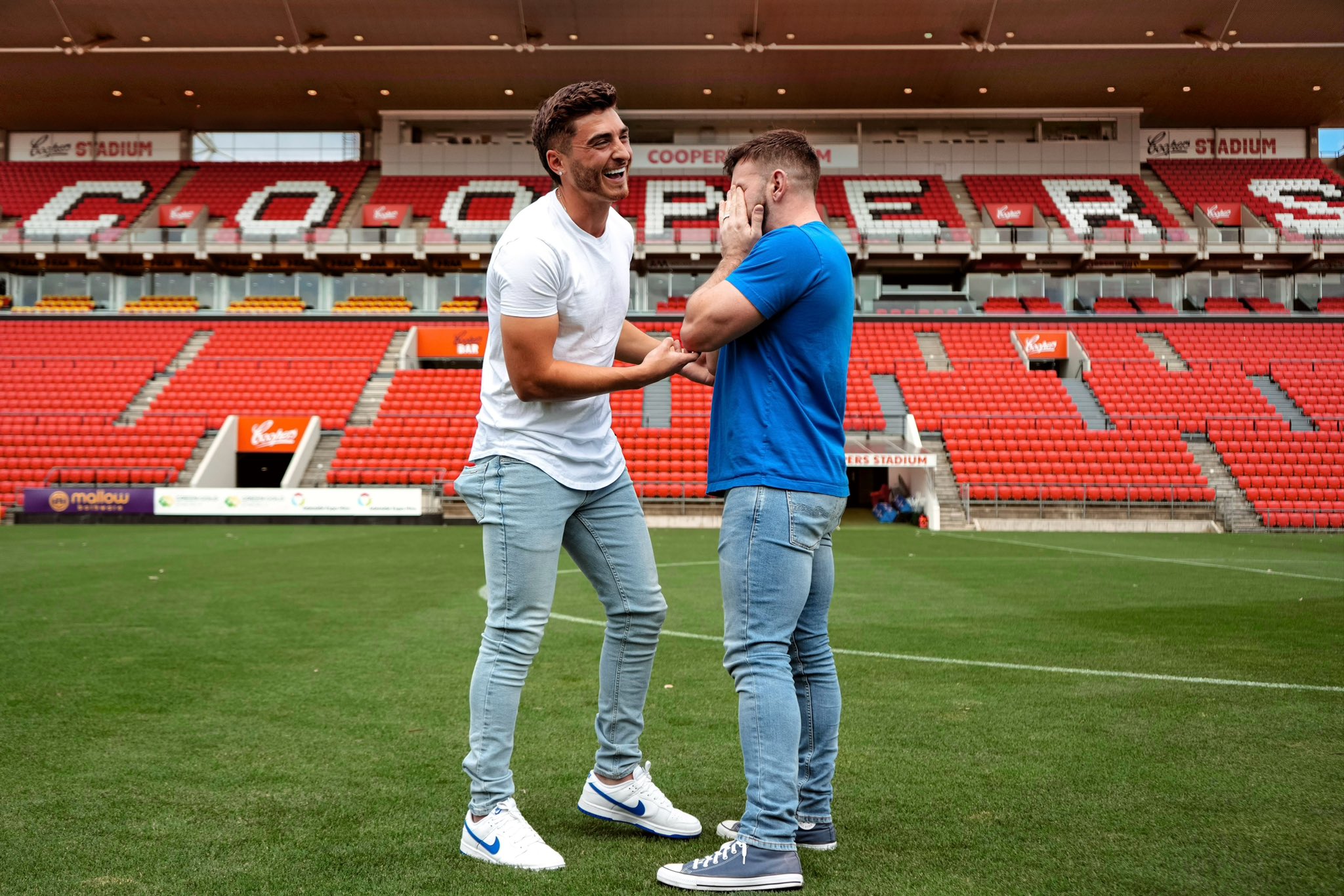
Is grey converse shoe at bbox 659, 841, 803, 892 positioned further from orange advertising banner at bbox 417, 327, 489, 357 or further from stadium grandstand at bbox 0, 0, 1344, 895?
orange advertising banner at bbox 417, 327, 489, 357

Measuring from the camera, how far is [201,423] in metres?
25.1

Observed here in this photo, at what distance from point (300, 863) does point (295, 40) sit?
3120 centimetres

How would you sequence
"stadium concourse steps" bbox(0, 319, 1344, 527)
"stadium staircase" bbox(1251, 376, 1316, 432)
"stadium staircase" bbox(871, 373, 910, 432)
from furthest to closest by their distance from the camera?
"stadium staircase" bbox(871, 373, 910, 432), "stadium staircase" bbox(1251, 376, 1316, 432), "stadium concourse steps" bbox(0, 319, 1344, 527)

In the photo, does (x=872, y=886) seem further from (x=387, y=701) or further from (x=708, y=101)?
(x=708, y=101)

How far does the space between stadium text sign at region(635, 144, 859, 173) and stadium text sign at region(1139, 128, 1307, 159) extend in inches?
437

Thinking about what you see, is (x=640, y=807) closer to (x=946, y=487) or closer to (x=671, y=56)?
(x=946, y=487)

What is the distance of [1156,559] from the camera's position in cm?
1250

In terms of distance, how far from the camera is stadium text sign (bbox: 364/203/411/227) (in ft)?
112

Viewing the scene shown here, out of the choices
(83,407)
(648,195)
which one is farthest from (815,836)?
(648,195)

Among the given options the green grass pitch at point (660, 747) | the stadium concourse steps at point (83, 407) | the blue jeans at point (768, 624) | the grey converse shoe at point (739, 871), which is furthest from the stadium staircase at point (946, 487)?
the grey converse shoe at point (739, 871)

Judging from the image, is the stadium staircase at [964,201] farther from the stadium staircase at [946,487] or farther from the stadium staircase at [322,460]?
the stadium staircase at [322,460]

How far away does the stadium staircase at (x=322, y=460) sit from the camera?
23.6 metres

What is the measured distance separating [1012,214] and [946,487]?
52.3 feet

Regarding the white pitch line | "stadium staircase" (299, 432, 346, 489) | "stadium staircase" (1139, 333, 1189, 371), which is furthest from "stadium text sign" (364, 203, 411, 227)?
the white pitch line
